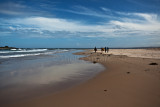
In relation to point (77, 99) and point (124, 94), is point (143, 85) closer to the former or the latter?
point (124, 94)

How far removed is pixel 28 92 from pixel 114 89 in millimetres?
3697

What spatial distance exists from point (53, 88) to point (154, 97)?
410cm

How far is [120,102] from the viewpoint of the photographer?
4.02m

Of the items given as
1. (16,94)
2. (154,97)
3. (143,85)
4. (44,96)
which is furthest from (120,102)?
(16,94)

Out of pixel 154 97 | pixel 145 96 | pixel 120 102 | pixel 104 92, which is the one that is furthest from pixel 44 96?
pixel 154 97

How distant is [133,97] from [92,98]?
149cm

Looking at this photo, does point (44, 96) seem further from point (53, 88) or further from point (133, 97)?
point (133, 97)

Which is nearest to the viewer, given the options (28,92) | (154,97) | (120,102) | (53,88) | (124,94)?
(120,102)

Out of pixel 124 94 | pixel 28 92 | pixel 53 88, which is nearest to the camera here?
pixel 124 94

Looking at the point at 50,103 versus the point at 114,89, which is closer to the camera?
the point at 50,103

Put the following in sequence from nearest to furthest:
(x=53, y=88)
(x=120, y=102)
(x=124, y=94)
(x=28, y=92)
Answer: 1. (x=120, y=102)
2. (x=124, y=94)
3. (x=28, y=92)
4. (x=53, y=88)

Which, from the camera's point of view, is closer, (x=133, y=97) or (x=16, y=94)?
(x=133, y=97)

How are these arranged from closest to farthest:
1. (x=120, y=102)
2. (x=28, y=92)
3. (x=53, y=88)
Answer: (x=120, y=102) < (x=28, y=92) < (x=53, y=88)

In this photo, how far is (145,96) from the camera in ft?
14.4
